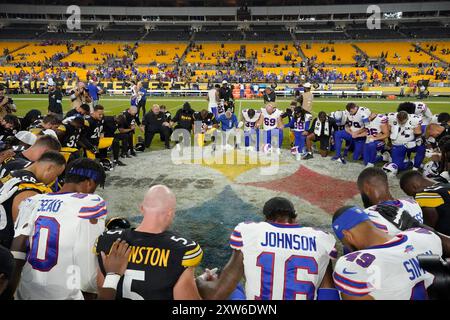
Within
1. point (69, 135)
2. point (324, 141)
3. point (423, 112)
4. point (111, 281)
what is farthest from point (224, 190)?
point (423, 112)

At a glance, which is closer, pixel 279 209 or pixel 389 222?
pixel 279 209

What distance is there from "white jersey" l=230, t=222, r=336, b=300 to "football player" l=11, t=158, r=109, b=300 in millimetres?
1361

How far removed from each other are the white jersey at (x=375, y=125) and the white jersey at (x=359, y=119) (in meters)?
0.26

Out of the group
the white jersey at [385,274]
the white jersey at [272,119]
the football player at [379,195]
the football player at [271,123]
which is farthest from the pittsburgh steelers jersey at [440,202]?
the white jersey at [272,119]

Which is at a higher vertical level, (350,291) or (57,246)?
(57,246)

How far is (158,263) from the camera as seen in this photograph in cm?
242

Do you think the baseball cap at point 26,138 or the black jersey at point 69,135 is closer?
the baseball cap at point 26,138

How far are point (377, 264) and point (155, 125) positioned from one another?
10.6 metres

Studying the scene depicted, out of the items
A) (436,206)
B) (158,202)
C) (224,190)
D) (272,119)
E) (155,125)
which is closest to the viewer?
(158,202)

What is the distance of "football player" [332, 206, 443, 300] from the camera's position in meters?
2.33

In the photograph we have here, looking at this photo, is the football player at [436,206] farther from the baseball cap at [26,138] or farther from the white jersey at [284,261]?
the baseball cap at [26,138]

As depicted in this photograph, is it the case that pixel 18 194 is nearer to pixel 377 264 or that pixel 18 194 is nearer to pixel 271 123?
pixel 377 264

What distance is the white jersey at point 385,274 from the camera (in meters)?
2.33

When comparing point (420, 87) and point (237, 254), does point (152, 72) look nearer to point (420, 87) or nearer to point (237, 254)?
point (420, 87)
